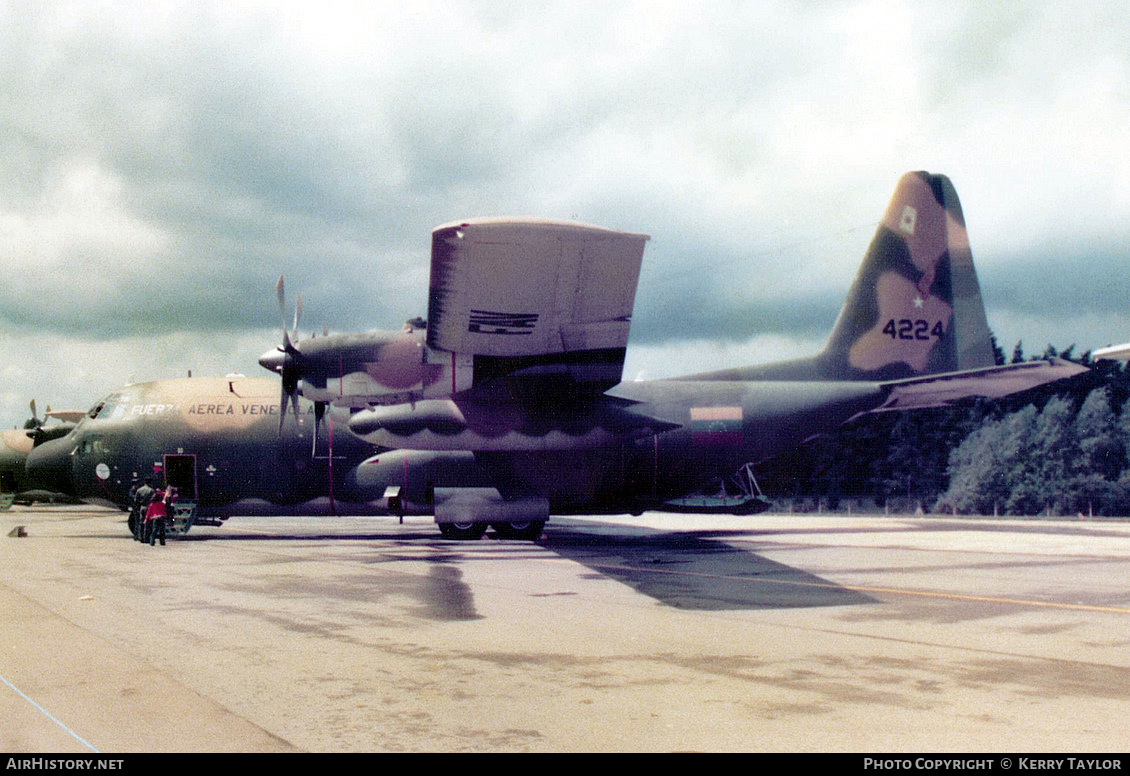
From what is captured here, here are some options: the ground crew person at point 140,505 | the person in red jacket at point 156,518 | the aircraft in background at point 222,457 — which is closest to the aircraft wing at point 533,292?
the aircraft in background at point 222,457

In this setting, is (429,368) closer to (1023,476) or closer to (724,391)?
(724,391)

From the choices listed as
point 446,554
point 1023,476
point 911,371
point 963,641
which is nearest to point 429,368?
point 446,554

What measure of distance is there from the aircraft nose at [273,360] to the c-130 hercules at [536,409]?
63 millimetres

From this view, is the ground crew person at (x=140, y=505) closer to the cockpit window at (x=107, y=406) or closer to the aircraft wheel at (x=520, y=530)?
the cockpit window at (x=107, y=406)

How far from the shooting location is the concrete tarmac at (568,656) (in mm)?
5184

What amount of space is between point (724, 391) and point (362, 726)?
57.2 ft

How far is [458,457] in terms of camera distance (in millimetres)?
20984

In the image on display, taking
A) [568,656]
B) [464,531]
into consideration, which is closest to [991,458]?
[464,531]

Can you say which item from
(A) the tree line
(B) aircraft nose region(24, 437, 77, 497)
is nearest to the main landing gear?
(B) aircraft nose region(24, 437, 77, 497)

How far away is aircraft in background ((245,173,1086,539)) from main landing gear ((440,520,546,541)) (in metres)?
0.06

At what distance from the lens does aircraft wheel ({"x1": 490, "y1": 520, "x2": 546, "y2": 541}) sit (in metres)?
21.3

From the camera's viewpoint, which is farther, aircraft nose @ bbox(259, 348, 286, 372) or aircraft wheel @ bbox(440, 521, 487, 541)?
aircraft wheel @ bbox(440, 521, 487, 541)

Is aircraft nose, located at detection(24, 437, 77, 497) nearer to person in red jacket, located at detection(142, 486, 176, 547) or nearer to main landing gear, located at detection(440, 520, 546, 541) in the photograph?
person in red jacket, located at detection(142, 486, 176, 547)

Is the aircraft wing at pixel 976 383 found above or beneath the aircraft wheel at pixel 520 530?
above
